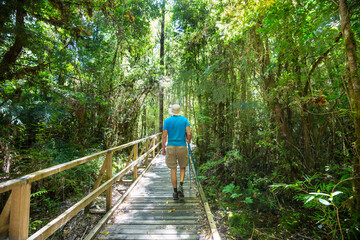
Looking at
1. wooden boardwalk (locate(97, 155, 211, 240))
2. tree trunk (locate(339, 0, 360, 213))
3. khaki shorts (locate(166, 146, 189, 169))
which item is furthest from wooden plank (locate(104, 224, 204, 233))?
tree trunk (locate(339, 0, 360, 213))

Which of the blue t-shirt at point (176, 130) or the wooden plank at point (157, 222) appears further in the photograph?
the blue t-shirt at point (176, 130)

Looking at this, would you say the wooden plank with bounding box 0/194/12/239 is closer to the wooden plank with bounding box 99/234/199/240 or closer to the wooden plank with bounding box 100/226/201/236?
the wooden plank with bounding box 99/234/199/240

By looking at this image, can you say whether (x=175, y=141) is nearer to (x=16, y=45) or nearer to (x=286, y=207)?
(x=286, y=207)

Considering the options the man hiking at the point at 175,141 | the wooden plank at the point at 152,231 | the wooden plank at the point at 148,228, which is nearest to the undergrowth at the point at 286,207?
the wooden plank at the point at 148,228

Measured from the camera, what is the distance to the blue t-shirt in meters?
3.89

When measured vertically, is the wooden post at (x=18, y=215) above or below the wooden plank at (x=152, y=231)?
above

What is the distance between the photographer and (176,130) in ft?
12.8

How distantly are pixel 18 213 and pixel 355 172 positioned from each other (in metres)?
3.52

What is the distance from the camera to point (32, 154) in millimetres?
4211

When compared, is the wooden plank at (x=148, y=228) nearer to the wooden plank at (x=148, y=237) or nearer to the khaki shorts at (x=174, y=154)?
the wooden plank at (x=148, y=237)

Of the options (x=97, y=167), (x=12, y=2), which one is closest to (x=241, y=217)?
(x=97, y=167)

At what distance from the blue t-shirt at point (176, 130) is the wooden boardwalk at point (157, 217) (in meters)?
1.26

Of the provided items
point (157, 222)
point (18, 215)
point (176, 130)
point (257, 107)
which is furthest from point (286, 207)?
point (18, 215)

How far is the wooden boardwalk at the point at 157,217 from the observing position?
2735 mm
